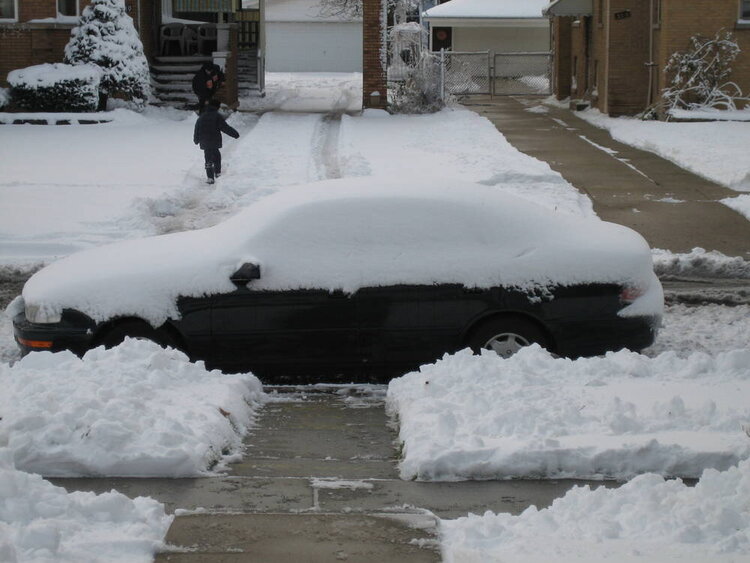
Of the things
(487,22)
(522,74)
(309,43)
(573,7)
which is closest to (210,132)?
(573,7)

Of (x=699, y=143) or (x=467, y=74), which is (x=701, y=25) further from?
(x=467, y=74)

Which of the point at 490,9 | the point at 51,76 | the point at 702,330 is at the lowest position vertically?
the point at 702,330

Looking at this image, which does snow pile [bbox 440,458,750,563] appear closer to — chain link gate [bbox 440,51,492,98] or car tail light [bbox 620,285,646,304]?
car tail light [bbox 620,285,646,304]

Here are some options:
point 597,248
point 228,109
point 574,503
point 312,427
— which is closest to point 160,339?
point 312,427

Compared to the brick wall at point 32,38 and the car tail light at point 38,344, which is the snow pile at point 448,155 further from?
the brick wall at point 32,38

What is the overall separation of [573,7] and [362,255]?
2639 centimetres

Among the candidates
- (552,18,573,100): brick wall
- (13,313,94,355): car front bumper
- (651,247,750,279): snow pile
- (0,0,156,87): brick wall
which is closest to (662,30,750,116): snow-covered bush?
(552,18,573,100): brick wall

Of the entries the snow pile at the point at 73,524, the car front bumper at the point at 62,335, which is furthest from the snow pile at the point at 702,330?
the snow pile at the point at 73,524

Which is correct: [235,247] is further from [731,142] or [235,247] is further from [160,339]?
[731,142]

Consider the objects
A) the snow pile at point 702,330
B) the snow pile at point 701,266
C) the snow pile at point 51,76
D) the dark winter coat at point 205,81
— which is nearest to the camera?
the snow pile at point 702,330

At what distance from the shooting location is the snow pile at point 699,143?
19766 mm

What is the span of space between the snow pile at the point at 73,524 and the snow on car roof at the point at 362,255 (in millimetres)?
3516

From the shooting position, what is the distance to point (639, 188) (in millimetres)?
18594

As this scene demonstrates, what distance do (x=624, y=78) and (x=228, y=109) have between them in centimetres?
960
